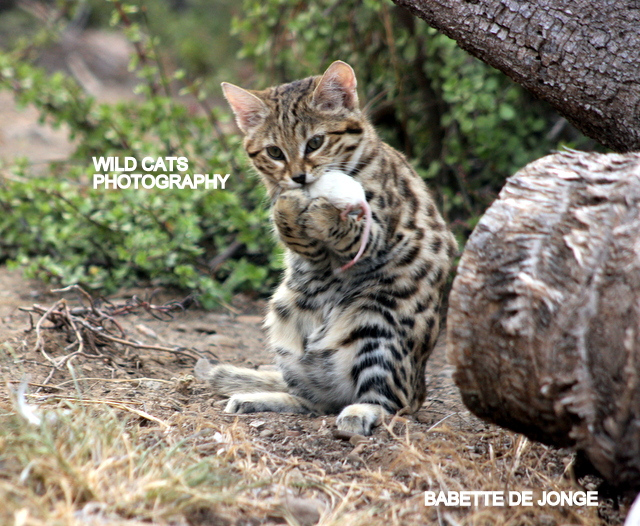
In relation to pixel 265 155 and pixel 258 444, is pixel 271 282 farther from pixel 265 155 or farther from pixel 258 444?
pixel 258 444

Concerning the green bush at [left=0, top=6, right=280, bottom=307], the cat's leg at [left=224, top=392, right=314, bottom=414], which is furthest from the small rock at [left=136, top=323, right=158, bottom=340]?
the cat's leg at [left=224, top=392, right=314, bottom=414]

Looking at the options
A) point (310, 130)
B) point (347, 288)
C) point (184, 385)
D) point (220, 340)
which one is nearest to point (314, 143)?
point (310, 130)

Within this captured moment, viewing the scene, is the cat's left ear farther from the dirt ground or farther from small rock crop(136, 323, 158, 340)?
small rock crop(136, 323, 158, 340)

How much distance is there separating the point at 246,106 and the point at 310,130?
508 millimetres

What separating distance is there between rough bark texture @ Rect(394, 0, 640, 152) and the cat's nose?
38.7 inches

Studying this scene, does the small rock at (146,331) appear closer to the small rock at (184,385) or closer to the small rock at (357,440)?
the small rock at (184,385)

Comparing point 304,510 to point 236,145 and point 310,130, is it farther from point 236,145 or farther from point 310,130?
point 236,145

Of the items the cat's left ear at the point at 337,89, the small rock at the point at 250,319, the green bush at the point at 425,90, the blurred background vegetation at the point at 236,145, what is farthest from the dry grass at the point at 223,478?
the green bush at the point at 425,90

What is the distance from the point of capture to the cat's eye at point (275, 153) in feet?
12.0

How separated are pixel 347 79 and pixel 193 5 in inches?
405

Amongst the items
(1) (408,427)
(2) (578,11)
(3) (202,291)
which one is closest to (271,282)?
(3) (202,291)

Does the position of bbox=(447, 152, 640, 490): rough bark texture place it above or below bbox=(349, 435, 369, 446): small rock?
above

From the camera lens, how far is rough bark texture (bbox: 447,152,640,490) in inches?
81.4

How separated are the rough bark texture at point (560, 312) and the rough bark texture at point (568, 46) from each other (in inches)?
24.0
